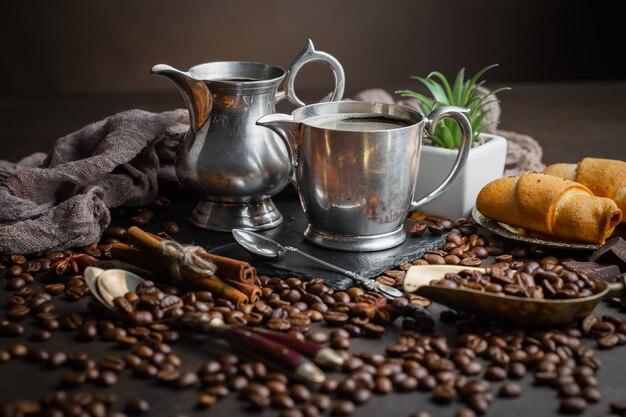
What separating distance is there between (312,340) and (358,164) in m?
0.47

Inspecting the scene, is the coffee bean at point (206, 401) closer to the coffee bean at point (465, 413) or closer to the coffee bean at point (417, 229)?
the coffee bean at point (465, 413)

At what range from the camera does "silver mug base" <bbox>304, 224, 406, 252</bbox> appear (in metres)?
2.09

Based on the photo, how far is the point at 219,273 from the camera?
1888 mm

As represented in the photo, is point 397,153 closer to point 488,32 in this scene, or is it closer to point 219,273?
point 219,273

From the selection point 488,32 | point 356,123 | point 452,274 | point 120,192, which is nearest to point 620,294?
point 452,274

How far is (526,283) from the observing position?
175 centimetres

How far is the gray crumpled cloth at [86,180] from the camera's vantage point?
6.97 feet

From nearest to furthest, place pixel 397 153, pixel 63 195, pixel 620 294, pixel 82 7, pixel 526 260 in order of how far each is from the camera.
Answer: pixel 620 294
pixel 397 153
pixel 526 260
pixel 63 195
pixel 82 7

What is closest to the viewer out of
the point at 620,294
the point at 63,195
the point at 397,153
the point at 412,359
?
the point at 412,359

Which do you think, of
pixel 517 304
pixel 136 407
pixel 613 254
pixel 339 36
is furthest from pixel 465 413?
pixel 339 36

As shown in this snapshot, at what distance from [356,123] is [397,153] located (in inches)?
6.0

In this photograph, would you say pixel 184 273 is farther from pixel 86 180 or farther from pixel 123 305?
pixel 86 180

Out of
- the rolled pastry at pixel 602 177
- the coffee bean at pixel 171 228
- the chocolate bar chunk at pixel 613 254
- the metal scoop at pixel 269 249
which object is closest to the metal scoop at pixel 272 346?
the metal scoop at pixel 269 249

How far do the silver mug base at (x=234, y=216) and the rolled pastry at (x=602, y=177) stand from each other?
0.78 meters
